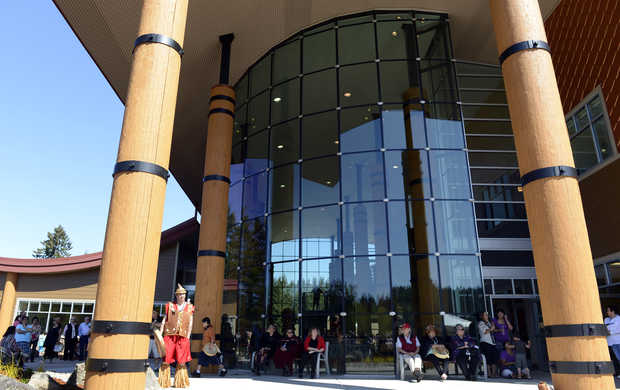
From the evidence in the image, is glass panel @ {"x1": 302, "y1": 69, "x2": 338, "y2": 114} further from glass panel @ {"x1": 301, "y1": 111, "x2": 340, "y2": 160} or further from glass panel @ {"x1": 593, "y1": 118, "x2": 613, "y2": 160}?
glass panel @ {"x1": 593, "y1": 118, "x2": 613, "y2": 160}

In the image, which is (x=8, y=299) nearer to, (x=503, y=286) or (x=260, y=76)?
(x=260, y=76)

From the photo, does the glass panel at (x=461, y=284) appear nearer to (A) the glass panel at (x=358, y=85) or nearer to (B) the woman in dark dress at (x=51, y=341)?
(A) the glass panel at (x=358, y=85)

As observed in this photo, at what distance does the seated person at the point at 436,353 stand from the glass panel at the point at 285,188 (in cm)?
582

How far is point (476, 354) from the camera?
1056cm

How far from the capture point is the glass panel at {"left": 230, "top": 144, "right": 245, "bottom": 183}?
658 inches

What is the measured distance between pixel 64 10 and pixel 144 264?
1149cm

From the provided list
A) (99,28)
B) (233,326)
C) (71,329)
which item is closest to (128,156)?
(233,326)

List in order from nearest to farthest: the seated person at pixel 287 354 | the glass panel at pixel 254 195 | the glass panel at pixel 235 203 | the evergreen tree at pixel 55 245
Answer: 1. the seated person at pixel 287 354
2. the glass panel at pixel 254 195
3. the glass panel at pixel 235 203
4. the evergreen tree at pixel 55 245

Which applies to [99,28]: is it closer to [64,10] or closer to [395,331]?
[64,10]

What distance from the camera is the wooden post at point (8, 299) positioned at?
24688mm

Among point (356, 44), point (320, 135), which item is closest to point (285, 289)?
point (320, 135)

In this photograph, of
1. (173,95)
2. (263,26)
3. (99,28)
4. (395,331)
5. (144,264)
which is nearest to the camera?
(144,264)

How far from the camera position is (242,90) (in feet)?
57.8

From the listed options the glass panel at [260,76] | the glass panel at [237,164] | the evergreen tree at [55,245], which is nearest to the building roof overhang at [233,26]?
the glass panel at [260,76]
